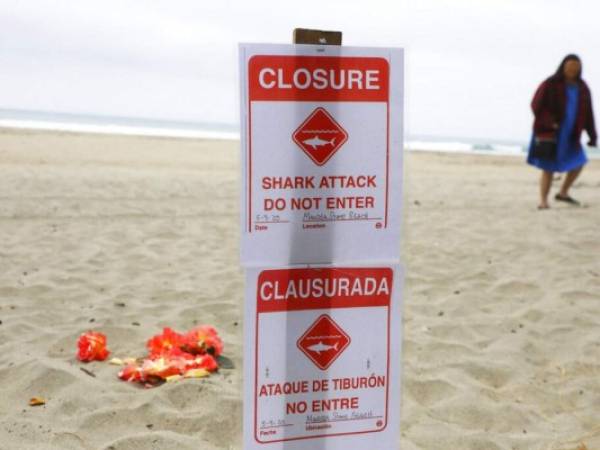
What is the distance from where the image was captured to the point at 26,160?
12.2m

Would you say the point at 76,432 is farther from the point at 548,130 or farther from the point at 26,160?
the point at 26,160

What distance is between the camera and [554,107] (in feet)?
24.0

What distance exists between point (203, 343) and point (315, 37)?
2.02 metres

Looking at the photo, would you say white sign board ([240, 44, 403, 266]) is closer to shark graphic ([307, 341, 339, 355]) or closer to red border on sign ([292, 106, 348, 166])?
red border on sign ([292, 106, 348, 166])

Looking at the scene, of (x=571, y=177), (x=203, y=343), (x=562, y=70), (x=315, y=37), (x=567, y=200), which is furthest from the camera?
(x=567, y=200)

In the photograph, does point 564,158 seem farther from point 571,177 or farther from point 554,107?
point 554,107

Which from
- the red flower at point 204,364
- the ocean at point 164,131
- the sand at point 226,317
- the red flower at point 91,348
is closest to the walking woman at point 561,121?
the sand at point 226,317

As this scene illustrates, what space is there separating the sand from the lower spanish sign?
0.84m

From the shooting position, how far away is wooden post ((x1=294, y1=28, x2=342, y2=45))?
1.65m

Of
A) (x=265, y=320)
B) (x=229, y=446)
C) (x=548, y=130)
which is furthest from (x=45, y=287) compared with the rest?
(x=548, y=130)

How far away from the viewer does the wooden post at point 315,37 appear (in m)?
1.65

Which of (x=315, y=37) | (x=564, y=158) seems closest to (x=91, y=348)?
(x=315, y=37)

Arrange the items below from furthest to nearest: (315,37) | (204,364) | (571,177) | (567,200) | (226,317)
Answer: (567,200)
(571,177)
(226,317)
(204,364)
(315,37)

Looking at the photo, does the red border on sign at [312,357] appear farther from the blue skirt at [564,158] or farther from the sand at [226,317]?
the blue skirt at [564,158]
